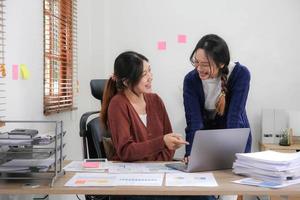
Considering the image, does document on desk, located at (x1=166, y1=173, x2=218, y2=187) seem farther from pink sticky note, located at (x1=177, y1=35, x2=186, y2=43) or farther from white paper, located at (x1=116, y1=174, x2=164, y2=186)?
pink sticky note, located at (x1=177, y1=35, x2=186, y2=43)

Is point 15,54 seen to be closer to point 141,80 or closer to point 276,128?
point 141,80

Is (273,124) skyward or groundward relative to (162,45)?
groundward

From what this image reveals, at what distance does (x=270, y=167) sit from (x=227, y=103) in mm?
681

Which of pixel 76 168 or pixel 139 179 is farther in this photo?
pixel 76 168

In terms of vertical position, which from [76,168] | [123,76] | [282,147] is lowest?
[282,147]

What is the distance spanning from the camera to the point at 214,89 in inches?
84.3

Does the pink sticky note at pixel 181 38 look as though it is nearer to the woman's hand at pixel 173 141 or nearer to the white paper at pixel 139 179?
the woman's hand at pixel 173 141

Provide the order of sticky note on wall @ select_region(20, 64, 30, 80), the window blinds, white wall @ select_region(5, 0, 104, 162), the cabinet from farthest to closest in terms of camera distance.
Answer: the window blinds < sticky note on wall @ select_region(20, 64, 30, 80) < white wall @ select_region(5, 0, 104, 162) < the cabinet

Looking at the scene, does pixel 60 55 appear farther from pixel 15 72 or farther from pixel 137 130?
pixel 137 130

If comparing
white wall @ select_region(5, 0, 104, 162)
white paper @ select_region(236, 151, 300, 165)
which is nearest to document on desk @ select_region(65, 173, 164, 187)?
white paper @ select_region(236, 151, 300, 165)

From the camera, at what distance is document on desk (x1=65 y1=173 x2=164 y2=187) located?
A: 4.61ft

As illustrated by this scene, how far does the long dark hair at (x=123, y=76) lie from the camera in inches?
80.4

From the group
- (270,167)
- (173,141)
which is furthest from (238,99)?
(270,167)

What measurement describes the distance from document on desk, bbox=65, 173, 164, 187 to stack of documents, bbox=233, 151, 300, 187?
13.5 inches
